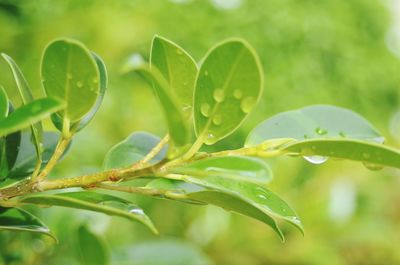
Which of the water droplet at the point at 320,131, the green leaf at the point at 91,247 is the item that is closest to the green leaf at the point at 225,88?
A: the water droplet at the point at 320,131

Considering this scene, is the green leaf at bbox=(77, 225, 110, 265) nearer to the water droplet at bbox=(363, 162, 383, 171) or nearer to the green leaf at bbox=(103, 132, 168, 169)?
the green leaf at bbox=(103, 132, 168, 169)

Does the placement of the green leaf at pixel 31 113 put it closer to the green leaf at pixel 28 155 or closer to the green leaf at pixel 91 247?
the green leaf at pixel 28 155

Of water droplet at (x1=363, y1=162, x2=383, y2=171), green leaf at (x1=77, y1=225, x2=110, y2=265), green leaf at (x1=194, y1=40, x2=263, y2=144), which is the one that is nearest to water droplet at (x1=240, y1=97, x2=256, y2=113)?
green leaf at (x1=194, y1=40, x2=263, y2=144)

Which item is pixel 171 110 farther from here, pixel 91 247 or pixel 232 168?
pixel 91 247

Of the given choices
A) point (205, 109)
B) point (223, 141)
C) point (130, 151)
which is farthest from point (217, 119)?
point (223, 141)

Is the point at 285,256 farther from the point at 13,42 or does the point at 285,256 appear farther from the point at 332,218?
the point at 13,42

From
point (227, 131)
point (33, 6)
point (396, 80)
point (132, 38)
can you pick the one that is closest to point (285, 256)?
point (132, 38)

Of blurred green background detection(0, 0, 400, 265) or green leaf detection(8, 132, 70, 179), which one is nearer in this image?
green leaf detection(8, 132, 70, 179)
